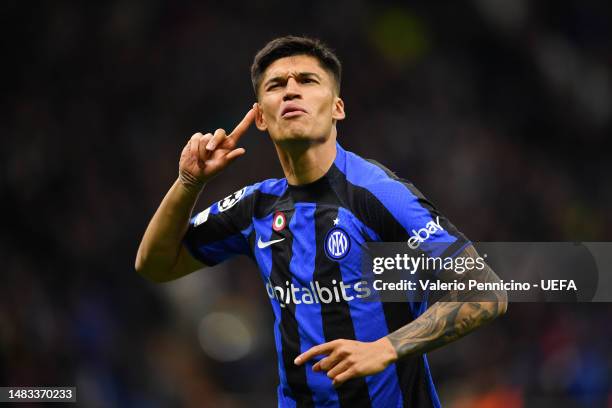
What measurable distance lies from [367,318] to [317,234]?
1.25 ft

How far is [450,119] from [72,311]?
17.4 feet

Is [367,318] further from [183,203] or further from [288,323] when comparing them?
[183,203]

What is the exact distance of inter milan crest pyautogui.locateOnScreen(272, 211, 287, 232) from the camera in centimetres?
391

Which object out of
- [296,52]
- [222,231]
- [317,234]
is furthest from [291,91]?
[222,231]

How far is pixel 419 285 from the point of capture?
3.71 m

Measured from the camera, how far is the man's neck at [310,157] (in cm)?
388

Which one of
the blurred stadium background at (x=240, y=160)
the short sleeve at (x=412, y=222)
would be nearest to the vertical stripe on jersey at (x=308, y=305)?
the short sleeve at (x=412, y=222)

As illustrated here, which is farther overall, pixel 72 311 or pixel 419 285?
pixel 72 311

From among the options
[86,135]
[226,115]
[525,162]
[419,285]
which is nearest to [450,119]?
[525,162]

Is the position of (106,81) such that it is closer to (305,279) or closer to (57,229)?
(57,229)

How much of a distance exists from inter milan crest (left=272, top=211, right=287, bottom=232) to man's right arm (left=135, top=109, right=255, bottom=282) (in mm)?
290

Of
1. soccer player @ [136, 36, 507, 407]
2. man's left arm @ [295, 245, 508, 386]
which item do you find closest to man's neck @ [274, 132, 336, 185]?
soccer player @ [136, 36, 507, 407]

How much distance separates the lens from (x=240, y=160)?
10.7 meters

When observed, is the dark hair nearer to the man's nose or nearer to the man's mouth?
the man's nose
